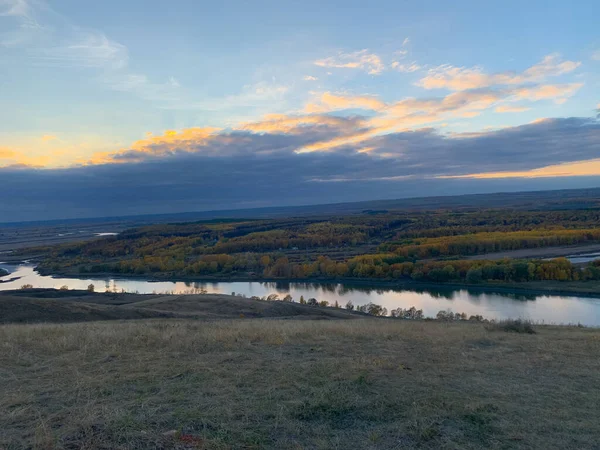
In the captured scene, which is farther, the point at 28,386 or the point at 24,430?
the point at 28,386

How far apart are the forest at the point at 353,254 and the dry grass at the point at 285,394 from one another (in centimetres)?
3503

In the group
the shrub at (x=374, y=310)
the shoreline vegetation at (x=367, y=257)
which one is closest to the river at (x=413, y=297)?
the shoreline vegetation at (x=367, y=257)

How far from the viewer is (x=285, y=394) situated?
207 inches

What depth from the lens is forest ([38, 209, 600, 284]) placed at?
4209cm

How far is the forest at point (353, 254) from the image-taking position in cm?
4209

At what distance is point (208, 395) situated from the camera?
5172 mm

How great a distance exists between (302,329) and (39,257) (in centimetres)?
7826

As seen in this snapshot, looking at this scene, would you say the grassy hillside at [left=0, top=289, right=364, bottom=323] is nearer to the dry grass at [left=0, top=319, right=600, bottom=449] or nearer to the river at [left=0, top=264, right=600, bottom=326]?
the dry grass at [left=0, top=319, right=600, bottom=449]

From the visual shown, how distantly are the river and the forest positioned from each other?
312cm

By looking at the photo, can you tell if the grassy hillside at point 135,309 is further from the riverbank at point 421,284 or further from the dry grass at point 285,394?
the riverbank at point 421,284

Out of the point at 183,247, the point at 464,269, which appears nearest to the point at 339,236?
the point at 183,247

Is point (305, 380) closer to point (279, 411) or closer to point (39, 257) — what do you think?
point (279, 411)

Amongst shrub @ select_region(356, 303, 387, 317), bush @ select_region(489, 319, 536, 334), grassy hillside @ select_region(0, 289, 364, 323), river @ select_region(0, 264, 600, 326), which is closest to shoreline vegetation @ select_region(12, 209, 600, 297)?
river @ select_region(0, 264, 600, 326)

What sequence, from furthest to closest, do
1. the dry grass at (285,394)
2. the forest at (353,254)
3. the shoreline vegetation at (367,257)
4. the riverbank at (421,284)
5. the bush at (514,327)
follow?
the forest at (353,254) < the shoreline vegetation at (367,257) < the riverbank at (421,284) < the bush at (514,327) < the dry grass at (285,394)
